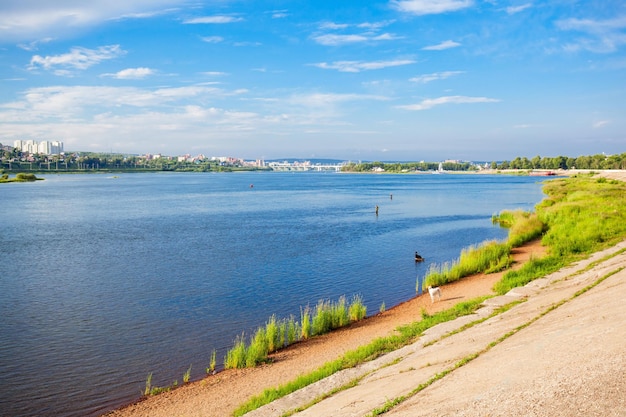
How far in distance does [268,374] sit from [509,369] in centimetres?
859

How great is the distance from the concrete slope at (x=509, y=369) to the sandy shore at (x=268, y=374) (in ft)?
6.24

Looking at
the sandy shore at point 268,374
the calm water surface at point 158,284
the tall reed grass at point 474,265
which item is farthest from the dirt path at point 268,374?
the tall reed grass at point 474,265

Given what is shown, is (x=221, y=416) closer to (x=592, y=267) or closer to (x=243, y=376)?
(x=243, y=376)

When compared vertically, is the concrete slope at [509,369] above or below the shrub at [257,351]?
above

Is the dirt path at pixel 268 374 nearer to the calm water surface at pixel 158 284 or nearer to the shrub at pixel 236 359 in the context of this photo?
the shrub at pixel 236 359

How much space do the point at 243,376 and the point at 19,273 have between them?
80.2 feet

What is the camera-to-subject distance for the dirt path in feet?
48.4

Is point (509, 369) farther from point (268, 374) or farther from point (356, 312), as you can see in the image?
point (356, 312)

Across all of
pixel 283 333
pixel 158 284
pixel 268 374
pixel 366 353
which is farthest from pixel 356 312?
pixel 158 284

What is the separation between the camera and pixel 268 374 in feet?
55.5

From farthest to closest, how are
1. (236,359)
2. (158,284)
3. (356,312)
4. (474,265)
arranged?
(474,265), (158,284), (356,312), (236,359)

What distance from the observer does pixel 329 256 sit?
40531 millimetres

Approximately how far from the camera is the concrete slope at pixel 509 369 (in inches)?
348

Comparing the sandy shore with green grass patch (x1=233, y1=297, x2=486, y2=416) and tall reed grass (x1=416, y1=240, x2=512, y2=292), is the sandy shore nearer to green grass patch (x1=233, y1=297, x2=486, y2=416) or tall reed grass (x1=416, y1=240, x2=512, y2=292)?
green grass patch (x1=233, y1=297, x2=486, y2=416)
